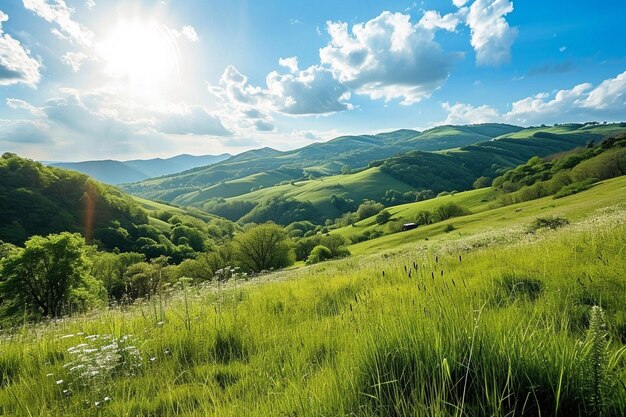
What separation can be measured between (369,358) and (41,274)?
172 feet

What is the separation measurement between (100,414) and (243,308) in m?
4.15

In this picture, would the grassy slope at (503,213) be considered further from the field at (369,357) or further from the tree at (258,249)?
the field at (369,357)

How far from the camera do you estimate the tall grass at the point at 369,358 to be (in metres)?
2.36

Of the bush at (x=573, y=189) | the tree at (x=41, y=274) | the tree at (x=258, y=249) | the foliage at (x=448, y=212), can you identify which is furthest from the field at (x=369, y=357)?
the foliage at (x=448, y=212)

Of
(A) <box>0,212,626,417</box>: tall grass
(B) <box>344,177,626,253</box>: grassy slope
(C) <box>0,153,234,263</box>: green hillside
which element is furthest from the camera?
(C) <box>0,153,234,263</box>: green hillside

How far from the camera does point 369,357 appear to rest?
2.98 metres

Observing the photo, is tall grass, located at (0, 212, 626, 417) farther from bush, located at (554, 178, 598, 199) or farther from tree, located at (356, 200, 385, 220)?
tree, located at (356, 200, 385, 220)

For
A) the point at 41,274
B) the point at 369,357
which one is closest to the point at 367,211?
the point at 41,274

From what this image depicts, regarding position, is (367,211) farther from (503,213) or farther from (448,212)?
(503,213)

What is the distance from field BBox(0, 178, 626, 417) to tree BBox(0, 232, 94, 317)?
146 feet

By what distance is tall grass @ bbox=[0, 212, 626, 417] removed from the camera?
7.75ft

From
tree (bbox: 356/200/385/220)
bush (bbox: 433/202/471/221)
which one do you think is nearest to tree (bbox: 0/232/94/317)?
bush (bbox: 433/202/471/221)

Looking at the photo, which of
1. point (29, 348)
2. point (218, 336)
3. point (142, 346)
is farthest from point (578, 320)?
point (29, 348)

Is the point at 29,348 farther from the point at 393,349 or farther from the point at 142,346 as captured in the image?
the point at 393,349
